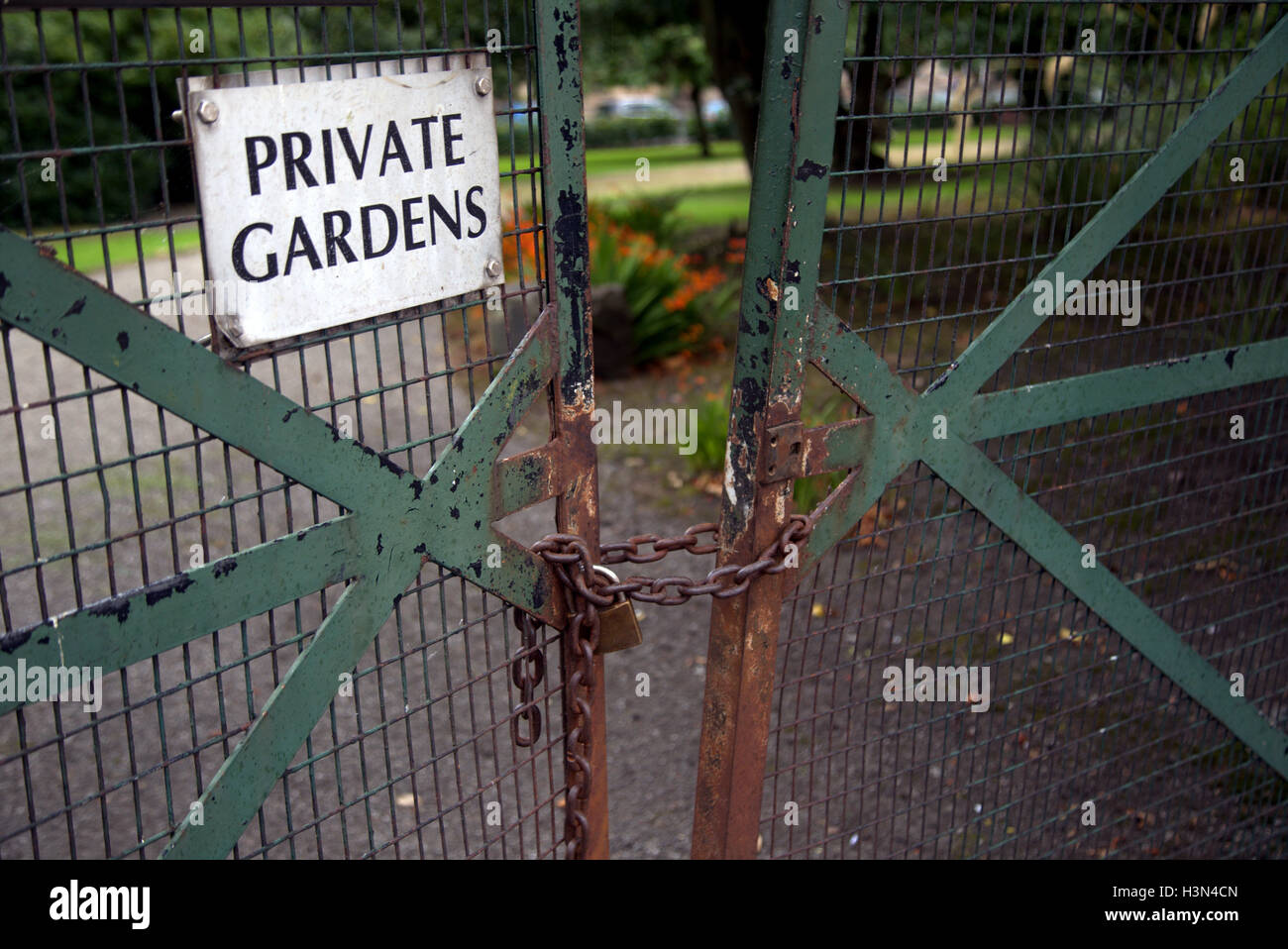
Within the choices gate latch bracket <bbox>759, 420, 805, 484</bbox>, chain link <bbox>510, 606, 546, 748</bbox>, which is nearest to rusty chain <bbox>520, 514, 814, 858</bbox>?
chain link <bbox>510, 606, 546, 748</bbox>

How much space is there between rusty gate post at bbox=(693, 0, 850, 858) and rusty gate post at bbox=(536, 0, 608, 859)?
282 millimetres

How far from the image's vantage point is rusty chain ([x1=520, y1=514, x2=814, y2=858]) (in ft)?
7.11

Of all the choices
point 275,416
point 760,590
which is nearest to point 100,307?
point 275,416

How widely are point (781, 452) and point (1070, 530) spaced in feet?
3.58

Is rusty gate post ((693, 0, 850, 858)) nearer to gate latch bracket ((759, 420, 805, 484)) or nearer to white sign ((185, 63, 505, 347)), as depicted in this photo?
gate latch bracket ((759, 420, 805, 484))

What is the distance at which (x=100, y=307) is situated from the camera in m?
1.52

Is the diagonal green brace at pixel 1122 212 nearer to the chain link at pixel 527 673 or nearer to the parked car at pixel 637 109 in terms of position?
the chain link at pixel 527 673

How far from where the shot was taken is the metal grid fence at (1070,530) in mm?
2340

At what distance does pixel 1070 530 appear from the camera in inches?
113

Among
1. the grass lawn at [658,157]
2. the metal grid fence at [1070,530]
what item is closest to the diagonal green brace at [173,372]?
the metal grid fence at [1070,530]

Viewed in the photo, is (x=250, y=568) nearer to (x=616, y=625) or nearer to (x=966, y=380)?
(x=616, y=625)

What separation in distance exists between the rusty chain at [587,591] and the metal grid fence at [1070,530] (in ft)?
0.60

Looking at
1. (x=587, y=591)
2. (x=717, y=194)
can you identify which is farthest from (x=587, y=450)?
(x=717, y=194)
